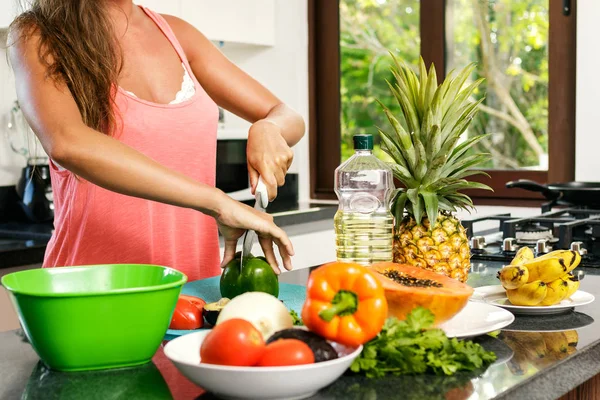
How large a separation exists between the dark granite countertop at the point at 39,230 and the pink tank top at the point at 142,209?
1.98 ft

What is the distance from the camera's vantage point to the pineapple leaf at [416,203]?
1.56 m

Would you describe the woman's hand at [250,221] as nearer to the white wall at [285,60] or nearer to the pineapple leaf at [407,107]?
the pineapple leaf at [407,107]

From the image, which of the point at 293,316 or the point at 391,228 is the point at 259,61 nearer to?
the point at 391,228

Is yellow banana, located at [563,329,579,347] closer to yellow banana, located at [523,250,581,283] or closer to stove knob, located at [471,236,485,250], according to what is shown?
yellow banana, located at [523,250,581,283]

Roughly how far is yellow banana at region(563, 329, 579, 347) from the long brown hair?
91cm

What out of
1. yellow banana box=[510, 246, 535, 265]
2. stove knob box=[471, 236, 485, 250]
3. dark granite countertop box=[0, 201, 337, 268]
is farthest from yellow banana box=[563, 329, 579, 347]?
dark granite countertop box=[0, 201, 337, 268]

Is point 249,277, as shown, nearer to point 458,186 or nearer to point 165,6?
point 458,186

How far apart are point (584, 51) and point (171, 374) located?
272 centimetres

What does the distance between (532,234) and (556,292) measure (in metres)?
0.91

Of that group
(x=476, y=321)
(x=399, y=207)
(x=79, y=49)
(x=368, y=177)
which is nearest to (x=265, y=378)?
(x=476, y=321)

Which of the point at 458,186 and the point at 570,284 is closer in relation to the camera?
the point at 570,284

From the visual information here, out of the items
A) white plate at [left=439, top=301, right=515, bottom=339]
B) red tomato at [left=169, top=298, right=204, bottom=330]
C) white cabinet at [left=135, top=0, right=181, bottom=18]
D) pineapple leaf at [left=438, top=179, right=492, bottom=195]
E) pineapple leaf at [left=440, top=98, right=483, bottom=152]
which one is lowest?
white plate at [left=439, top=301, right=515, bottom=339]

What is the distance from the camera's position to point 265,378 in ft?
2.80

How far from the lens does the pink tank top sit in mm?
1660
